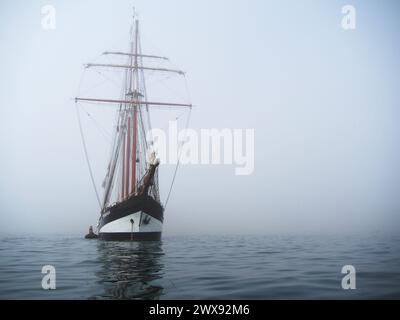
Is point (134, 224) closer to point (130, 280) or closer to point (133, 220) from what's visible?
point (133, 220)

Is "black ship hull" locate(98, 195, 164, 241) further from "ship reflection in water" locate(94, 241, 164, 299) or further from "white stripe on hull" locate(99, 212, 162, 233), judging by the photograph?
"ship reflection in water" locate(94, 241, 164, 299)

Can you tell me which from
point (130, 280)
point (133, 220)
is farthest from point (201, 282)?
point (133, 220)

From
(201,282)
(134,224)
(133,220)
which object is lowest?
(134,224)

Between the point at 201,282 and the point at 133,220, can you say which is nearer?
the point at 201,282

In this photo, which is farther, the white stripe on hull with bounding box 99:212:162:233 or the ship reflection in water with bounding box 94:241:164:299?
the white stripe on hull with bounding box 99:212:162:233

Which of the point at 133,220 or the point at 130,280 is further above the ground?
the point at 130,280

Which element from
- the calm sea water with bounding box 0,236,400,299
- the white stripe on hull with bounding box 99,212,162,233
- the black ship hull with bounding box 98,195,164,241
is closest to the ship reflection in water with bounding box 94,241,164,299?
the calm sea water with bounding box 0,236,400,299

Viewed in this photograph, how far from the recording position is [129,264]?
571 inches

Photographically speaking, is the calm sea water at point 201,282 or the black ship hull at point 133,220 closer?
the calm sea water at point 201,282

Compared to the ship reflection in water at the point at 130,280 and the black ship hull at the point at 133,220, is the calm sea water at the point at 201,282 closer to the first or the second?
the ship reflection in water at the point at 130,280

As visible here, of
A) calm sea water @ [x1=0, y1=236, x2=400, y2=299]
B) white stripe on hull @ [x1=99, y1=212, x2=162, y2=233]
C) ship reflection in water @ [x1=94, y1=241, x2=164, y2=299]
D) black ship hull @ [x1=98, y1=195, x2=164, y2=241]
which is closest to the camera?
ship reflection in water @ [x1=94, y1=241, x2=164, y2=299]

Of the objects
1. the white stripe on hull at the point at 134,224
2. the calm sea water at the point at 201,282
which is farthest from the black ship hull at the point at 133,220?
the calm sea water at the point at 201,282
